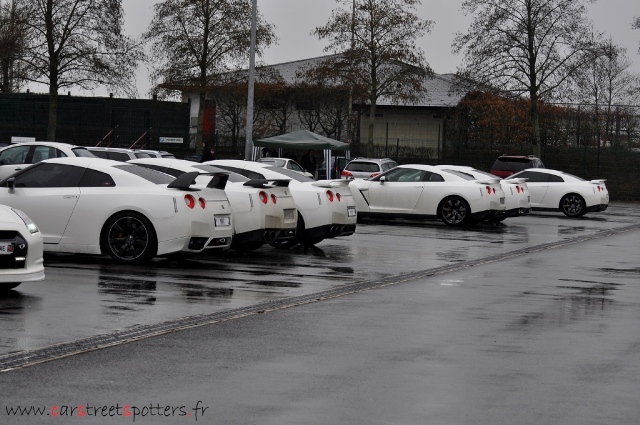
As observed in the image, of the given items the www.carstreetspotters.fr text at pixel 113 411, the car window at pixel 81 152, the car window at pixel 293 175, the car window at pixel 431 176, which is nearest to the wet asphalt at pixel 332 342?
the www.carstreetspotters.fr text at pixel 113 411

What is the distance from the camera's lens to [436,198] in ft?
92.3

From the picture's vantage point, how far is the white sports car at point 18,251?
11.8 metres

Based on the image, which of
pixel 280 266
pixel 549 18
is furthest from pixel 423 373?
pixel 549 18

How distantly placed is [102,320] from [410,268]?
740 cm

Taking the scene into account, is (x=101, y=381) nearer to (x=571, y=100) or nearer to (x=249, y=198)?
(x=249, y=198)

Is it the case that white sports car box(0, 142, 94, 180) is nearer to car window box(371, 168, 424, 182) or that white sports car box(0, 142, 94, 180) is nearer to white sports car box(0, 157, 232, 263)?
car window box(371, 168, 424, 182)

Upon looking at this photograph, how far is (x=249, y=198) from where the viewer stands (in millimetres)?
17500

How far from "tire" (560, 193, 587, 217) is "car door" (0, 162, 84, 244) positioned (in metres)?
21.9

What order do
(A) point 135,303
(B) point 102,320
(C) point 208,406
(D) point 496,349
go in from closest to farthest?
(C) point 208,406
(D) point 496,349
(B) point 102,320
(A) point 135,303

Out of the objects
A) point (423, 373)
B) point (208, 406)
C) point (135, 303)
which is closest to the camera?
point (208, 406)

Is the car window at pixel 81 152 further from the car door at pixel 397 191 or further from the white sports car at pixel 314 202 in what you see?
the white sports car at pixel 314 202

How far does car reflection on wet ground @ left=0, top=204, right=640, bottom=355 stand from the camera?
418 inches

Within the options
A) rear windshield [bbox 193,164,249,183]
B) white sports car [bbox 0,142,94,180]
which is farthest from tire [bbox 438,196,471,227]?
rear windshield [bbox 193,164,249,183]

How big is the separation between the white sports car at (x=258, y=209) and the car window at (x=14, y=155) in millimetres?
12253
